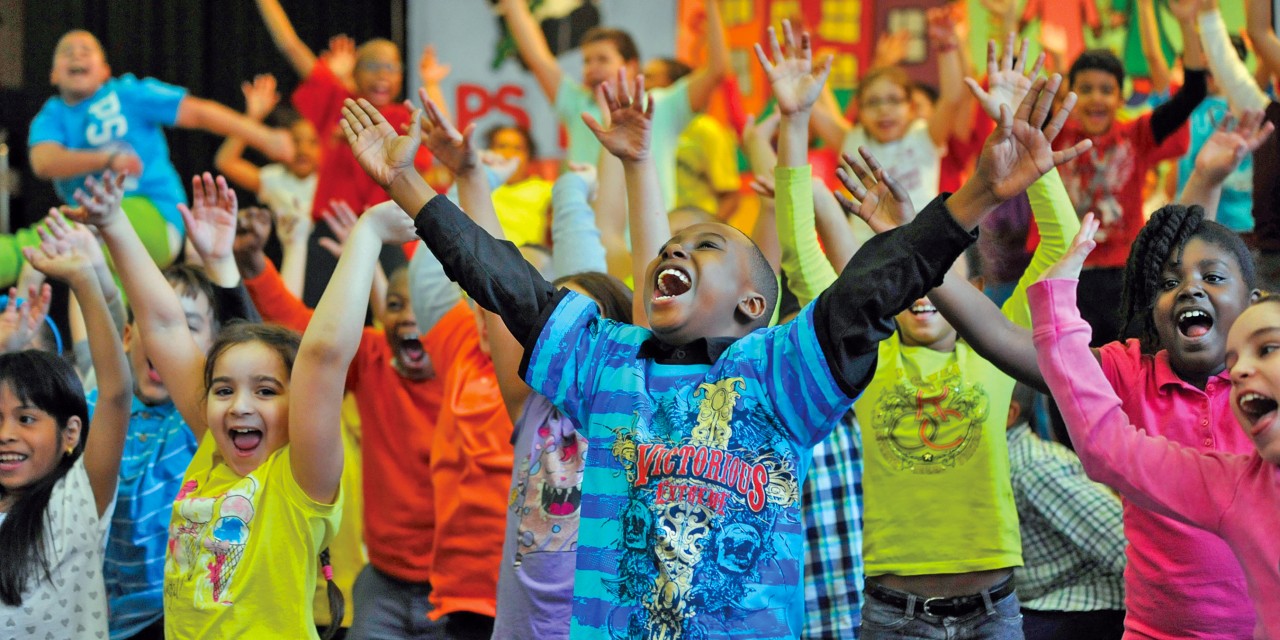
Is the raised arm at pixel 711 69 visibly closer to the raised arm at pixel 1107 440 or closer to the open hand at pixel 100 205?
the open hand at pixel 100 205

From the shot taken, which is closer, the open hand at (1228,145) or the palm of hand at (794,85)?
the palm of hand at (794,85)

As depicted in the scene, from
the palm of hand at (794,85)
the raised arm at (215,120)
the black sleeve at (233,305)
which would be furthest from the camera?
the raised arm at (215,120)

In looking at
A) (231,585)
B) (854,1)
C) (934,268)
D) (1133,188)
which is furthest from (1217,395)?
(854,1)

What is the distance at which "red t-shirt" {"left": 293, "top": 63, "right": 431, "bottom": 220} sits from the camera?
553 cm

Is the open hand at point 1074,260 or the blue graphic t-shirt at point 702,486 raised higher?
the open hand at point 1074,260

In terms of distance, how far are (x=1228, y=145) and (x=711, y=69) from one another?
1998 millimetres

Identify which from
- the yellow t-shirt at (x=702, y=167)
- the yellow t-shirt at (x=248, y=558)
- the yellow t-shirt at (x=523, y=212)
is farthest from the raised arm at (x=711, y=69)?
the yellow t-shirt at (x=248, y=558)

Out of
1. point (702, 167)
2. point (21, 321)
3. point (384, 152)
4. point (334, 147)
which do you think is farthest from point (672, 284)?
point (334, 147)

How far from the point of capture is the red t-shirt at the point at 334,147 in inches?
218

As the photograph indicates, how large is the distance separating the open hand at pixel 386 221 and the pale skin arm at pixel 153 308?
50 centimetres

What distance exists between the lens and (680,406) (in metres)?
1.95

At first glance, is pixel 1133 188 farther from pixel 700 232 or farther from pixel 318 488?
pixel 318 488

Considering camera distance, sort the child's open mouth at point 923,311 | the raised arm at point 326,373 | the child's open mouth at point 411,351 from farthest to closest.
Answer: the child's open mouth at point 411,351 → the child's open mouth at point 923,311 → the raised arm at point 326,373

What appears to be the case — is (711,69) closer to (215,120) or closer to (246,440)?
(215,120)
